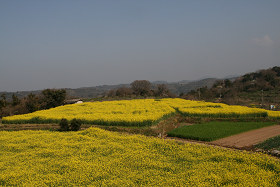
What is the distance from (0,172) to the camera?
32.8ft

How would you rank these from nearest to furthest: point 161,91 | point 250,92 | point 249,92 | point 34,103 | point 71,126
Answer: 1. point 71,126
2. point 34,103
3. point 250,92
4. point 249,92
5. point 161,91

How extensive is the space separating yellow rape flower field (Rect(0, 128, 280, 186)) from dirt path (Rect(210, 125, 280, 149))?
2686mm

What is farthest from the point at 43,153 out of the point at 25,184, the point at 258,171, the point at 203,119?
the point at 203,119

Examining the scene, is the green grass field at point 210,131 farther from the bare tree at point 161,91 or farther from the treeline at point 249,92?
the bare tree at point 161,91

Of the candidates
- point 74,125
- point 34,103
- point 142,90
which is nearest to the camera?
point 74,125

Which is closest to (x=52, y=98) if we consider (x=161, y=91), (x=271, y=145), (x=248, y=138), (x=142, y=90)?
(x=142, y=90)

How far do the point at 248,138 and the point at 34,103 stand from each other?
3463 cm

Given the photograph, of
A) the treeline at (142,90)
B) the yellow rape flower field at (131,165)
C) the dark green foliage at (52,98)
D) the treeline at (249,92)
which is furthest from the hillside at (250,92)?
the yellow rape flower field at (131,165)

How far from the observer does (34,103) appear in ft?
123

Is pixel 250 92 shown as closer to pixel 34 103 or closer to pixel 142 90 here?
pixel 142 90

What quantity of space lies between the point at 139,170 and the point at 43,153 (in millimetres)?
6307

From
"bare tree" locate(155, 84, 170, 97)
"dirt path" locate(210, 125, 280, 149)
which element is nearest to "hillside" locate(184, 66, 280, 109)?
"bare tree" locate(155, 84, 170, 97)

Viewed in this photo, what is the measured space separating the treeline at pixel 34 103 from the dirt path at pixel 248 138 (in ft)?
104

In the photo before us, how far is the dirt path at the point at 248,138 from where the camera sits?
1334 centimetres
